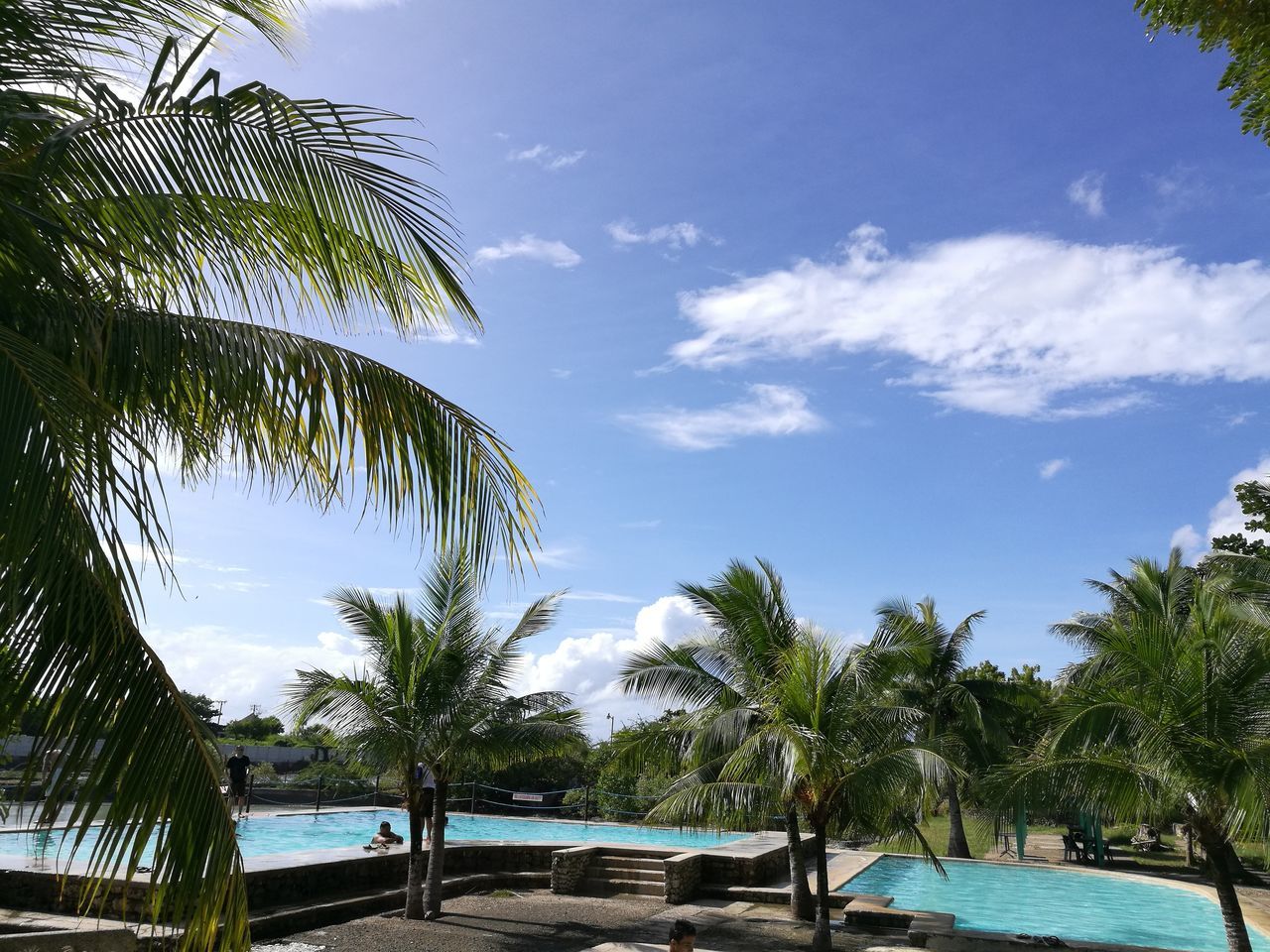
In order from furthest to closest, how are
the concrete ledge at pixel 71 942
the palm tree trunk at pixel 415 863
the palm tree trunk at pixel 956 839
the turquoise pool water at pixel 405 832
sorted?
the palm tree trunk at pixel 956 839 → the turquoise pool water at pixel 405 832 → the palm tree trunk at pixel 415 863 → the concrete ledge at pixel 71 942

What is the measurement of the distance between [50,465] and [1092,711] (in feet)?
34.6

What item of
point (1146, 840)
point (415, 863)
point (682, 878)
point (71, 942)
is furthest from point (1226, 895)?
point (1146, 840)

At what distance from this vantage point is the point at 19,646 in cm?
269

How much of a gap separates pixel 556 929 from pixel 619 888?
144 inches

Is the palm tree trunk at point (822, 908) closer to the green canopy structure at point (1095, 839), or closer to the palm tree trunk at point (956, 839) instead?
the green canopy structure at point (1095, 839)

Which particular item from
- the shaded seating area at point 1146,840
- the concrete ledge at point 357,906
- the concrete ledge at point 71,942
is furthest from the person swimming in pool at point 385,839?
the shaded seating area at point 1146,840

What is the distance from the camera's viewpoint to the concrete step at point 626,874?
16.2 metres

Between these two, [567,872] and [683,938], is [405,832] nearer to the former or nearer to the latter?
[567,872]

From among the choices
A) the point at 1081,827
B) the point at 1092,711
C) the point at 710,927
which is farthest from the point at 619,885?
the point at 1081,827

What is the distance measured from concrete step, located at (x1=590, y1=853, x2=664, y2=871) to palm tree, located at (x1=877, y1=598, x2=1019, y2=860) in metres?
9.51

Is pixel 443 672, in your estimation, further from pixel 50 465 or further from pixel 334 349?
pixel 50 465

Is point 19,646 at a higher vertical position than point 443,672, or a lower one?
lower

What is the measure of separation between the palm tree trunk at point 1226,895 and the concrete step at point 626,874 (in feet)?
29.0

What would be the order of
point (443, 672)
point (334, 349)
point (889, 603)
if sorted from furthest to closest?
1. point (889, 603)
2. point (443, 672)
3. point (334, 349)
